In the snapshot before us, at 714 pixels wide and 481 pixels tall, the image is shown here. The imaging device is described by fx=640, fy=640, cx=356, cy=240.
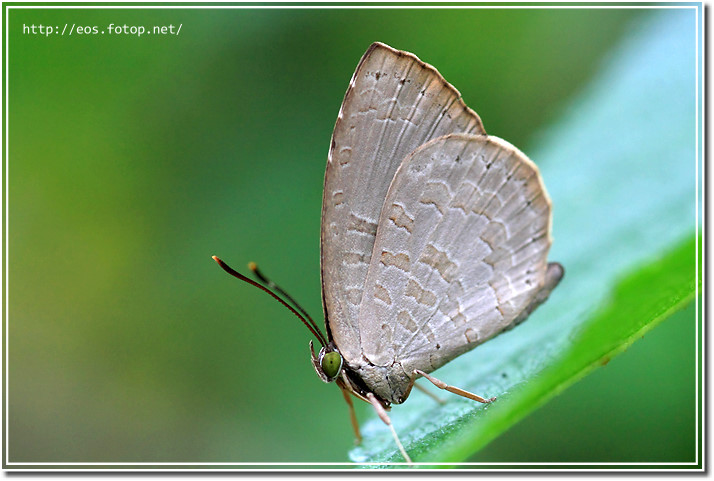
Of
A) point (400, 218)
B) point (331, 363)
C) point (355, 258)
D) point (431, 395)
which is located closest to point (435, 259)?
point (400, 218)

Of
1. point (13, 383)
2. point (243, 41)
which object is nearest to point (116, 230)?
point (13, 383)

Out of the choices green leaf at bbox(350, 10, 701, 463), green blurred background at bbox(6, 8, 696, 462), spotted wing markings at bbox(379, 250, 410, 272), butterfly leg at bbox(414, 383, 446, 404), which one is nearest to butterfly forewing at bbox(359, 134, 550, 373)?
spotted wing markings at bbox(379, 250, 410, 272)

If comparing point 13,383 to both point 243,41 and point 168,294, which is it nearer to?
point 168,294

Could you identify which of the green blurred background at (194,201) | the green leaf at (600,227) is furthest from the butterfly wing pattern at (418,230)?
the green blurred background at (194,201)

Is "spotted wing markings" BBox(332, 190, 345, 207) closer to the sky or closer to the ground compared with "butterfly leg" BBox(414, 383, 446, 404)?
closer to the sky

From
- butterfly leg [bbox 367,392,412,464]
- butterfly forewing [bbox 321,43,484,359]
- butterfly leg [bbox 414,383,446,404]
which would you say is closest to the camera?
butterfly leg [bbox 367,392,412,464]

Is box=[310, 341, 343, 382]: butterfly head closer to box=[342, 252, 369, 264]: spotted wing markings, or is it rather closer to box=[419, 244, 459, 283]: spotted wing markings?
box=[342, 252, 369, 264]: spotted wing markings
